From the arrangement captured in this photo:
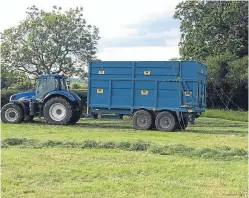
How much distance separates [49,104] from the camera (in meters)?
19.3

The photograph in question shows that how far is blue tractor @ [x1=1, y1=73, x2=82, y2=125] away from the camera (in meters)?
19.2

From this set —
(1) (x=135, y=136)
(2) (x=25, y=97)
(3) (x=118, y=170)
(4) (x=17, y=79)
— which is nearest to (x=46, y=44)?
(4) (x=17, y=79)

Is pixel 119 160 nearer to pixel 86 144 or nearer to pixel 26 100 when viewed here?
pixel 86 144

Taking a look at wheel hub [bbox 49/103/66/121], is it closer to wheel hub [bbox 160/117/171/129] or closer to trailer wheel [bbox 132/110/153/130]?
trailer wheel [bbox 132/110/153/130]

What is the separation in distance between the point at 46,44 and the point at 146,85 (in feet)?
71.5

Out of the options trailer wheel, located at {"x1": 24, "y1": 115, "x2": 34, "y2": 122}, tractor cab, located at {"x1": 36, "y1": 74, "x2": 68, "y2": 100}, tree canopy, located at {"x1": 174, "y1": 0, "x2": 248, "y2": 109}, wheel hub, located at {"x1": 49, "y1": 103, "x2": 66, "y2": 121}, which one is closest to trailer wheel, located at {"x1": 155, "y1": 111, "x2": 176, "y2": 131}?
wheel hub, located at {"x1": 49, "y1": 103, "x2": 66, "y2": 121}

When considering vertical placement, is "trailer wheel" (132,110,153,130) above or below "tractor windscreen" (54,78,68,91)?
below

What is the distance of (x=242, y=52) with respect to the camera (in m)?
35.6

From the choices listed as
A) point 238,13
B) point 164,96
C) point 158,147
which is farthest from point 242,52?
point 158,147

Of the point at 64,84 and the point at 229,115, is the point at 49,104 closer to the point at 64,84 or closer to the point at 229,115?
the point at 64,84

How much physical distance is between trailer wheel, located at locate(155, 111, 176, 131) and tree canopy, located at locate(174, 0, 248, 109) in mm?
15076

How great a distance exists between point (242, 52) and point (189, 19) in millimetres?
5615

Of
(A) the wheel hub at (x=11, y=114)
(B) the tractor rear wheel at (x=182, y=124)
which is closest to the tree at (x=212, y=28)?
(B) the tractor rear wheel at (x=182, y=124)

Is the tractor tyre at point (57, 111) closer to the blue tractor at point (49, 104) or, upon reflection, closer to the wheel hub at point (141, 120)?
the blue tractor at point (49, 104)
